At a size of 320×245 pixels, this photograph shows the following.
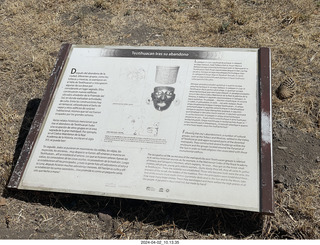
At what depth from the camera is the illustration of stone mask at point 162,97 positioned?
8.40ft

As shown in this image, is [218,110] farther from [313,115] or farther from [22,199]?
[22,199]

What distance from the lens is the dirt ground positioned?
8.18 ft

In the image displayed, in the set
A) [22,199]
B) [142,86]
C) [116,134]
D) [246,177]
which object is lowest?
[22,199]

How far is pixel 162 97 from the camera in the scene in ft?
8.50

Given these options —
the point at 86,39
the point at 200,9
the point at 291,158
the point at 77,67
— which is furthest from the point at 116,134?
the point at 200,9

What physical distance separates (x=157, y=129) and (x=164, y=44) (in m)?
1.84

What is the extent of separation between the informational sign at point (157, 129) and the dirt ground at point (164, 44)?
350mm

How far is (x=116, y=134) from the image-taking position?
8.21 feet

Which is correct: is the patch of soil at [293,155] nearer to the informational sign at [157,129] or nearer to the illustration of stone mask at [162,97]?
the informational sign at [157,129]

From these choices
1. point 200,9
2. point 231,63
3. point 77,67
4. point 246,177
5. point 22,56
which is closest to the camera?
point 246,177

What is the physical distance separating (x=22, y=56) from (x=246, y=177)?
10.1 feet
